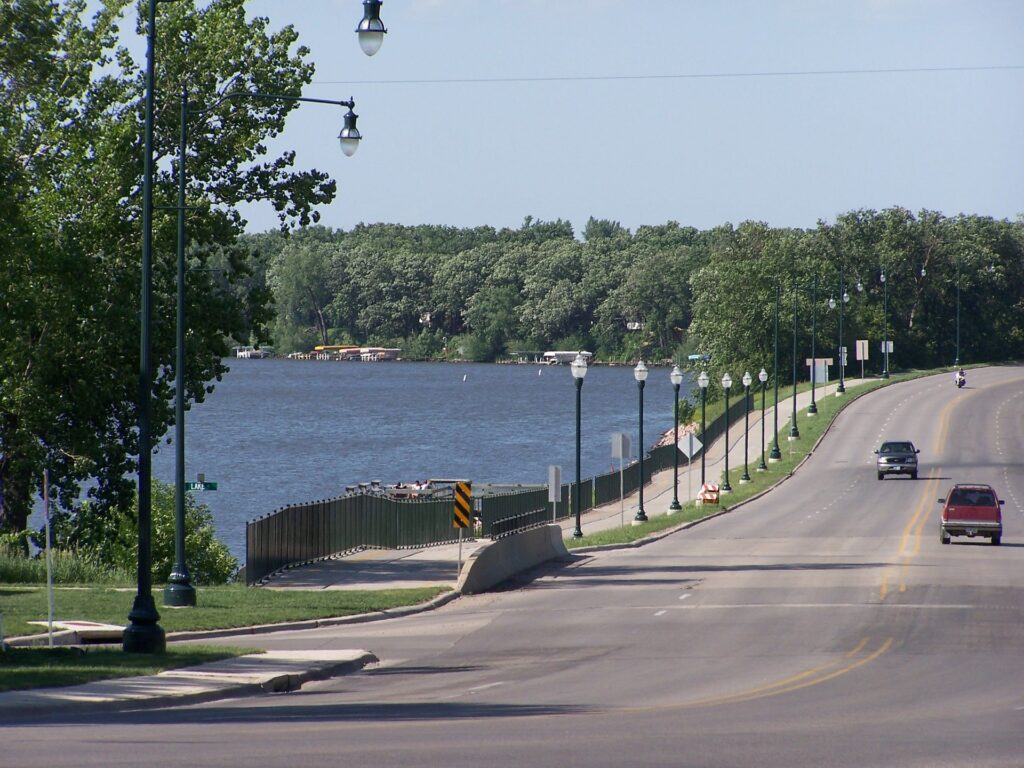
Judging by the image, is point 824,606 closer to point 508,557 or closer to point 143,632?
point 508,557

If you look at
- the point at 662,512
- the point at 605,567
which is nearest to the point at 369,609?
the point at 605,567

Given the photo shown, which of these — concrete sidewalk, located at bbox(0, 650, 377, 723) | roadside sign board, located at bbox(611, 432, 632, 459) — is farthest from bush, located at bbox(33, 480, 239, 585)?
concrete sidewalk, located at bbox(0, 650, 377, 723)

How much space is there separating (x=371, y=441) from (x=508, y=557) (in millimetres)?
95781

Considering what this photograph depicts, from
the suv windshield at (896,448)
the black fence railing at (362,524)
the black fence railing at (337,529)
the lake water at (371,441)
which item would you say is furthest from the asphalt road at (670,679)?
the lake water at (371,441)

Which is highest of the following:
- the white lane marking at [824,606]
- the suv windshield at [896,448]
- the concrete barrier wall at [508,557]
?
the suv windshield at [896,448]

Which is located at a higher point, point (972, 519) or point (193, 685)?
point (193, 685)

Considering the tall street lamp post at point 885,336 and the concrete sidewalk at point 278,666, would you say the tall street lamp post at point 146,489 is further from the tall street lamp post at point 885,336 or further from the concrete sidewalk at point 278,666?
the tall street lamp post at point 885,336

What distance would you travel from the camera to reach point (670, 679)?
18.7m

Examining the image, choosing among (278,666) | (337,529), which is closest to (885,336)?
(337,529)

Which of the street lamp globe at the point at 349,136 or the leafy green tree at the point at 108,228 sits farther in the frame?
the leafy green tree at the point at 108,228

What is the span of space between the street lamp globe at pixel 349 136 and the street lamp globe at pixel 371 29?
3.97 metres

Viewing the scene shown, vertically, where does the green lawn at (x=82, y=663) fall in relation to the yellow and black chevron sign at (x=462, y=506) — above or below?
below

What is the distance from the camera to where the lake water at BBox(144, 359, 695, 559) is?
92.1 meters

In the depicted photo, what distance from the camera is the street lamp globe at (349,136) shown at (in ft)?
82.5
